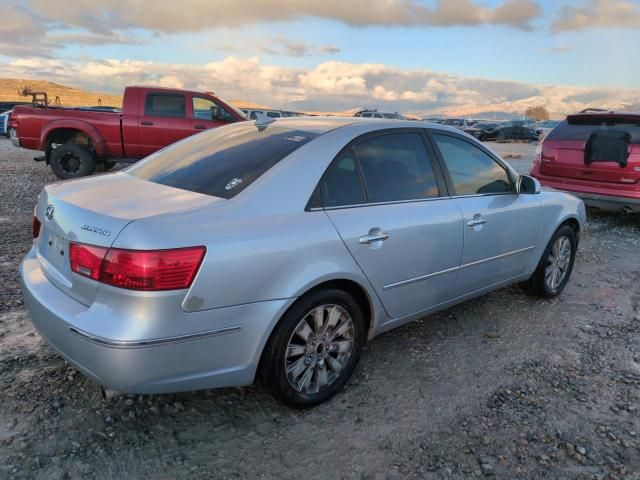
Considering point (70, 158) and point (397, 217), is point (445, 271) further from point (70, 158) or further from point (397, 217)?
point (70, 158)

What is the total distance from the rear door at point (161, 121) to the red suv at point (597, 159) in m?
6.77

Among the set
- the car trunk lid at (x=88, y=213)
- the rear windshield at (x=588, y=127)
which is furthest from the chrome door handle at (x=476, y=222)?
the rear windshield at (x=588, y=127)

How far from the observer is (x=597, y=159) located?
Result: 733 cm

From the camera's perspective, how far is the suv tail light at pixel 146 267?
2160mm

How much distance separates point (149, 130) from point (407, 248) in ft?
27.6

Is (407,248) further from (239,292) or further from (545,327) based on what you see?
(545,327)

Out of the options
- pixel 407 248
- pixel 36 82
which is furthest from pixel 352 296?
pixel 36 82

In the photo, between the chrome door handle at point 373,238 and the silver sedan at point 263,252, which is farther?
the chrome door handle at point 373,238

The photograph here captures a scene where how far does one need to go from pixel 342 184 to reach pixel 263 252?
0.73m

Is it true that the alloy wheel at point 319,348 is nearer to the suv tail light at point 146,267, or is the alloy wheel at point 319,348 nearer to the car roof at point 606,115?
the suv tail light at point 146,267

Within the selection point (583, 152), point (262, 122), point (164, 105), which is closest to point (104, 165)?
point (164, 105)

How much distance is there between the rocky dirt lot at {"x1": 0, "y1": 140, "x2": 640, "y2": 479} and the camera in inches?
96.0

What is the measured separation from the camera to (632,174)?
706cm

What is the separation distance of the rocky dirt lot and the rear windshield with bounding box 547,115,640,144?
14.6ft
